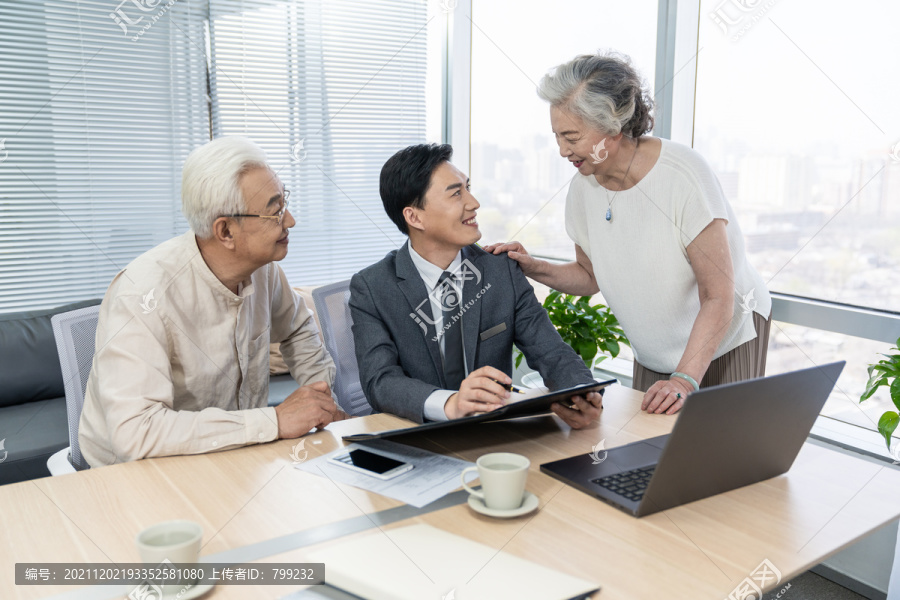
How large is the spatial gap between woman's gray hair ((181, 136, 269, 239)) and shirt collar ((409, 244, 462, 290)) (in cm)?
51

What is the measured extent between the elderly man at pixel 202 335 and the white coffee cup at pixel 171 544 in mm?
531

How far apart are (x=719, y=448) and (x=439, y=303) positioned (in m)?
0.94

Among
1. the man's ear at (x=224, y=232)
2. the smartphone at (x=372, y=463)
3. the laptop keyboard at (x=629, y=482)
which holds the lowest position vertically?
the smartphone at (x=372, y=463)

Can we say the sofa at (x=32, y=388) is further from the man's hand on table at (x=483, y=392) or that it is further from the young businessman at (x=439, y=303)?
the man's hand on table at (x=483, y=392)

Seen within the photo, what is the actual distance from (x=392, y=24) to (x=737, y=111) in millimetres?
2269

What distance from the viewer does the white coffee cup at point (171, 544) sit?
0.91m

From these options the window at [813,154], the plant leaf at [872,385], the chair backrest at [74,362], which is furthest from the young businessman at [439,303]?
the window at [813,154]

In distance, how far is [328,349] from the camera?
231 cm

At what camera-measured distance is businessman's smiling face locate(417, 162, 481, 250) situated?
199 centimetres

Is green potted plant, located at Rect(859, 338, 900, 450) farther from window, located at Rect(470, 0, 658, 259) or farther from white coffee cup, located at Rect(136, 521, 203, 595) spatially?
white coffee cup, located at Rect(136, 521, 203, 595)

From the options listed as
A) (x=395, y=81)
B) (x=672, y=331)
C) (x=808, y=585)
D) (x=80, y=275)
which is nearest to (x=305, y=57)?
(x=395, y=81)

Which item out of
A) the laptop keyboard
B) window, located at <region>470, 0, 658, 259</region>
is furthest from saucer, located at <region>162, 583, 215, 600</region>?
window, located at <region>470, 0, 658, 259</region>

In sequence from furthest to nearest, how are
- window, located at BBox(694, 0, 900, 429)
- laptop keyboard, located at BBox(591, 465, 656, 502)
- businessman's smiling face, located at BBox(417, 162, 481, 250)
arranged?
window, located at BBox(694, 0, 900, 429), businessman's smiling face, located at BBox(417, 162, 481, 250), laptop keyboard, located at BBox(591, 465, 656, 502)

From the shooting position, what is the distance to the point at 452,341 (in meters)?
1.93
